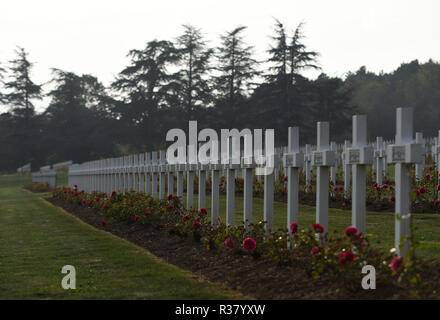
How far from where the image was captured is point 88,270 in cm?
763

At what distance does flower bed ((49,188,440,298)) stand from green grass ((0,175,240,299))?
19.6 inches

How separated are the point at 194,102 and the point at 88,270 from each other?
4507 cm

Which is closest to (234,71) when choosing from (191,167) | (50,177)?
(50,177)

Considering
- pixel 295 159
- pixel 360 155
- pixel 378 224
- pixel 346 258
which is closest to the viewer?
pixel 346 258

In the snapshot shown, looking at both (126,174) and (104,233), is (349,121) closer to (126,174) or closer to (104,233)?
(126,174)

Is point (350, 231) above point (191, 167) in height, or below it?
below

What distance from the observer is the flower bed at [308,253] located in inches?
199

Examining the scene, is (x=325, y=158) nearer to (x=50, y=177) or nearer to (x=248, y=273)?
(x=248, y=273)

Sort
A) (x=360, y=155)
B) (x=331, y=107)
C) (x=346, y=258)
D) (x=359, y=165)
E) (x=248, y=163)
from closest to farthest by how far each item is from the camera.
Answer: (x=346, y=258) → (x=360, y=155) → (x=359, y=165) → (x=248, y=163) → (x=331, y=107)

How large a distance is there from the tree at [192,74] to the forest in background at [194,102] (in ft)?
0.27

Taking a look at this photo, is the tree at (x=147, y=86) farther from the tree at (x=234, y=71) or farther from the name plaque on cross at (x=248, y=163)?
the name plaque on cross at (x=248, y=163)

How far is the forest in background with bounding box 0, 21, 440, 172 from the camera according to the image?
146ft
